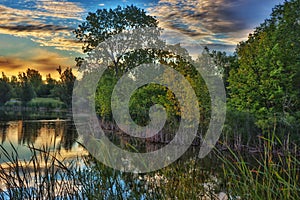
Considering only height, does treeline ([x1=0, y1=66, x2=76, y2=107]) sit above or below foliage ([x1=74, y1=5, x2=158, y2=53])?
below

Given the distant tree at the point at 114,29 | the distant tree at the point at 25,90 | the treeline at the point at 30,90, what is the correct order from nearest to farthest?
the distant tree at the point at 114,29
the treeline at the point at 30,90
the distant tree at the point at 25,90

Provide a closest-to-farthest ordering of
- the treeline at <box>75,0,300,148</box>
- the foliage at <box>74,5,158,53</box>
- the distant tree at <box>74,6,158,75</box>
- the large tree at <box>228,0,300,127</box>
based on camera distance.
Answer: the treeline at <box>75,0,300,148</box>
the large tree at <box>228,0,300,127</box>
the distant tree at <box>74,6,158,75</box>
the foliage at <box>74,5,158,53</box>

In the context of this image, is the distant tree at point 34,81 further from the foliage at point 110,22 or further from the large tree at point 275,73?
the large tree at point 275,73

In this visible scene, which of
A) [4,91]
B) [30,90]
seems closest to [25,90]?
[30,90]

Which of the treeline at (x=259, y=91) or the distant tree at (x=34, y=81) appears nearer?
the treeline at (x=259, y=91)

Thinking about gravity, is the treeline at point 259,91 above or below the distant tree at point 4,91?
above

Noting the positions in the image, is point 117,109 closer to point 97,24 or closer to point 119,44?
point 119,44

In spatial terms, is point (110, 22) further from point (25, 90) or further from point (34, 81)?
point (34, 81)

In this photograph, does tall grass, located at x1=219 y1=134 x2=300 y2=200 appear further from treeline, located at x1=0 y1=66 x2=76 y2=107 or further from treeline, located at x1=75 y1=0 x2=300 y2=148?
treeline, located at x1=0 y1=66 x2=76 y2=107

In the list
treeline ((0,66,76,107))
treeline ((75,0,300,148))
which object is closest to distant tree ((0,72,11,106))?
treeline ((0,66,76,107))

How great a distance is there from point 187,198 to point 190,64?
53.3ft

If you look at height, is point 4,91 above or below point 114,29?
below

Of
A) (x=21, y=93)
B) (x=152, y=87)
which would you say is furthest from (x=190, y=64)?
(x=21, y=93)

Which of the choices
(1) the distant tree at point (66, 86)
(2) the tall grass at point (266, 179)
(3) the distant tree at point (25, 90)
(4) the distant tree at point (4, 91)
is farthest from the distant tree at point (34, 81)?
(2) the tall grass at point (266, 179)
